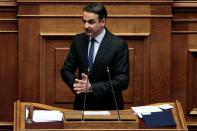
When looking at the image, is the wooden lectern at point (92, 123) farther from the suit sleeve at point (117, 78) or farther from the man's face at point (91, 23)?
the man's face at point (91, 23)

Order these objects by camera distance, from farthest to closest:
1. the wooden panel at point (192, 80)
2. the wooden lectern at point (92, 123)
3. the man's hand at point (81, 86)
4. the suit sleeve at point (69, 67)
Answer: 1. the wooden panel at point (192, 80)
2. the suit sleeve at point (69, 67)
3. the man's hand at point (81, 86)
4. the wooden lectern at point (92, 123)

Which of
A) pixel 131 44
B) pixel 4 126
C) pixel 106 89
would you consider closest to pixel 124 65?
pixel 106 89

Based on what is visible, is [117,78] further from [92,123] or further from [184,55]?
[184,55]

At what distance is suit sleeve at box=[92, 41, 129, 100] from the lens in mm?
3346

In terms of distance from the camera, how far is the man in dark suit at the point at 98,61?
3.38m

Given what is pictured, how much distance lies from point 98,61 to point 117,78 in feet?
0.63

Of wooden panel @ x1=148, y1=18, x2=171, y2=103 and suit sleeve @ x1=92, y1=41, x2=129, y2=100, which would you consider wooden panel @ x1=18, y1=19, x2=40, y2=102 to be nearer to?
wooden panel @ x1=148, y1=18, x2=171, y2=103

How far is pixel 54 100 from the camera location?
15.2 feet

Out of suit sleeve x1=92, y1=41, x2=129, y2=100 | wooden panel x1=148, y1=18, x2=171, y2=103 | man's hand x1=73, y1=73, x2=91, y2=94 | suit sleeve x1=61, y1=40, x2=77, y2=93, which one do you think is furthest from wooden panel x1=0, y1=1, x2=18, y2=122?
man's hand x1=73, y1=73, x2=91, y2=94

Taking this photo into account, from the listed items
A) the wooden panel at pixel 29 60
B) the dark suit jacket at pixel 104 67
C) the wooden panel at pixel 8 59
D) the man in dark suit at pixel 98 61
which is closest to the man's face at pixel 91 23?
the man in dark suit at pixel 98 61

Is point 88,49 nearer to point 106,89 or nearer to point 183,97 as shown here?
point 106,89

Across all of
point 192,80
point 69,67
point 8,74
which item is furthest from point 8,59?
point 192,80

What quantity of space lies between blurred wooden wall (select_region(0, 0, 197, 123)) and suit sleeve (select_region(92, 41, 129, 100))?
3.51 feet

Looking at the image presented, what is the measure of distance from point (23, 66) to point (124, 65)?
4.70 ft
